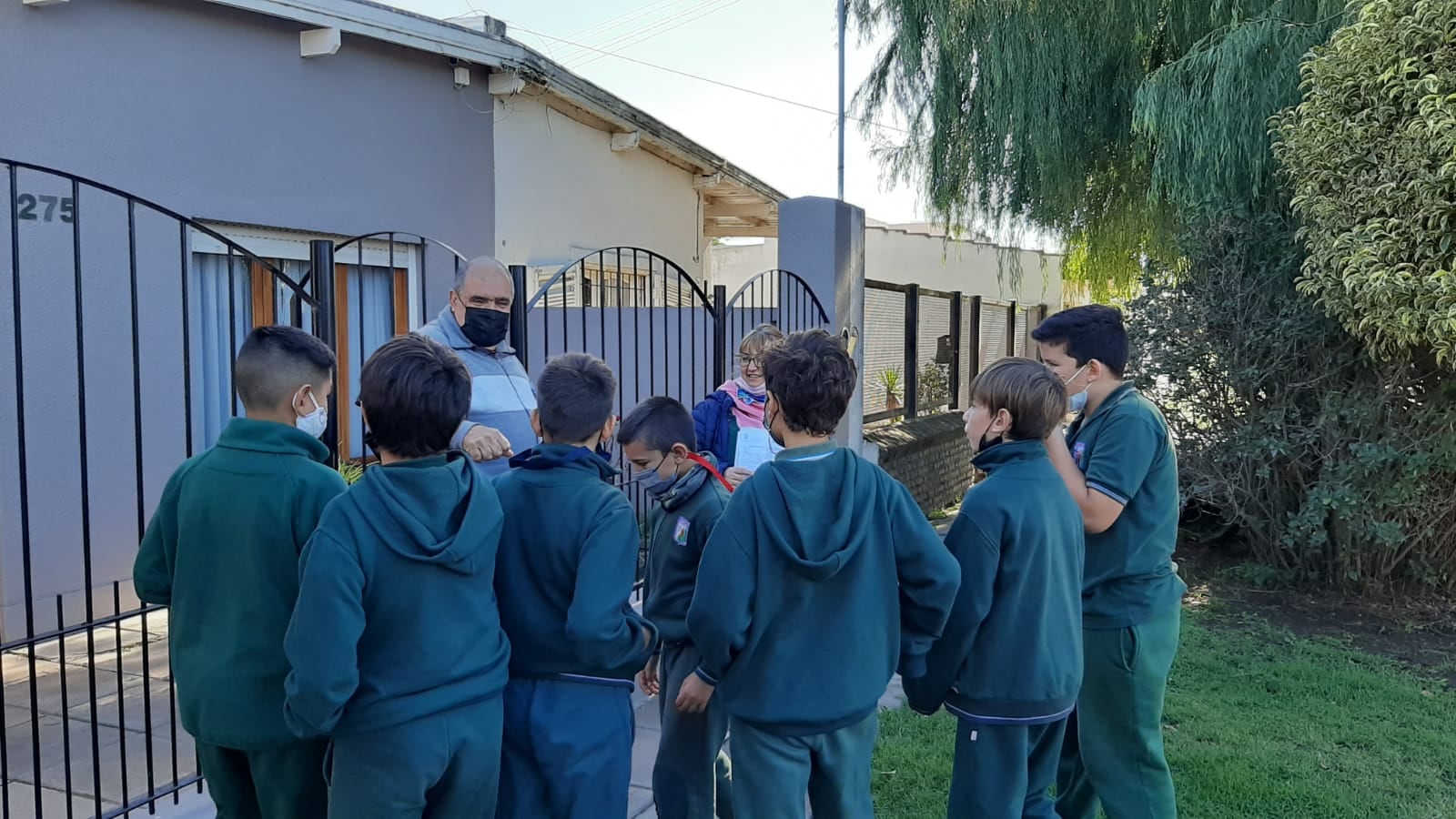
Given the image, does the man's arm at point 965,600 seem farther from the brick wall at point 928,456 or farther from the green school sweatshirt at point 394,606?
the brick wall at point 928,456

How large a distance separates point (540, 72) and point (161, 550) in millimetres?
6421

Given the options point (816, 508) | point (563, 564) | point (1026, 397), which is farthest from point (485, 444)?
point (1026, 397)

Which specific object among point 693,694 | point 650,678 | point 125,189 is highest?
point 125,189

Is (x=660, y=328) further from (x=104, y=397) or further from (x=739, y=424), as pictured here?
(x=739, y=424)

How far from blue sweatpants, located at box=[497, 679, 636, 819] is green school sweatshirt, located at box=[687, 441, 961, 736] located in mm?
276

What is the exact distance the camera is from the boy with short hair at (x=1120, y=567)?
2.90 meters

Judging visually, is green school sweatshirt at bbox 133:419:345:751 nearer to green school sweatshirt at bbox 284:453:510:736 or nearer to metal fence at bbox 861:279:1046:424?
green school sweatshirt at bbox 284:453:510:736

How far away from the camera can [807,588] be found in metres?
2.33

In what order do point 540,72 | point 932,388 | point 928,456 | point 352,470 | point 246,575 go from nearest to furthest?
point 246,575 < point 352,470 < point 540,72 < point 928,456 < point 932,388

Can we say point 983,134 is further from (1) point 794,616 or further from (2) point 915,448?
(1) point 794,616

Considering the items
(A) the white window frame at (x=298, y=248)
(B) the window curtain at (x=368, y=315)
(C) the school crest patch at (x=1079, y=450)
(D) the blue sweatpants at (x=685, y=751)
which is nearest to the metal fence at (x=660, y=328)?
(A) the white window frame at (x=298, y=248)

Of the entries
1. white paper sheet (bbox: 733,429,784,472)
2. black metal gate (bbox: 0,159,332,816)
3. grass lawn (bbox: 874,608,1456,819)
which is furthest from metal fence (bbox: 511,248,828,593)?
grass lawn (bbox: 874,608,1456,819)

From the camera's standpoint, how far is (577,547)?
7.48 ft

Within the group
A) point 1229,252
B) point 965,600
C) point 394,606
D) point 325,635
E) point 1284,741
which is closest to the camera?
point 325,635
